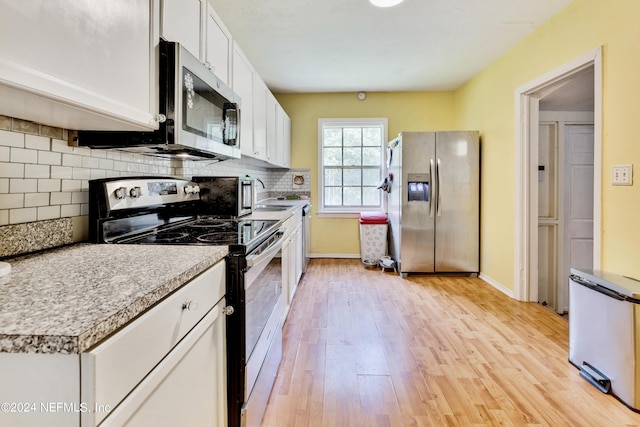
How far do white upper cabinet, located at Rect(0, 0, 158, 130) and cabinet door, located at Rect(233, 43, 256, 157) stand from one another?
1043 millimetres

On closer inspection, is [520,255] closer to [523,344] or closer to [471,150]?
[523,344]

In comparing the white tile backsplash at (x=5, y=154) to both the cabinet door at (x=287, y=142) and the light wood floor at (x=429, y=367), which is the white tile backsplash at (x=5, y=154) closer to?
the light wood floor at (x=429, y=367)

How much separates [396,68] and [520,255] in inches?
94.9

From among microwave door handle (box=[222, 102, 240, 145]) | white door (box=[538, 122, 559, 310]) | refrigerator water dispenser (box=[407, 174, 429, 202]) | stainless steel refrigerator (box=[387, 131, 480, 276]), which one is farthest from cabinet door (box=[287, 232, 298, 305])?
white door (box=[538, 122, 559, 310])

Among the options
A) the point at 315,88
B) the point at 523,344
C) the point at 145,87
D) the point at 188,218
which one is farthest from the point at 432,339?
the point at 315,88

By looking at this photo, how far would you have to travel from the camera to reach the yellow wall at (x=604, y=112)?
1.85m

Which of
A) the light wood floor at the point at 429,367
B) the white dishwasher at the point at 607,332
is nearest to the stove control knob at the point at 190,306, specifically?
the light wood floor at the point at 429,367

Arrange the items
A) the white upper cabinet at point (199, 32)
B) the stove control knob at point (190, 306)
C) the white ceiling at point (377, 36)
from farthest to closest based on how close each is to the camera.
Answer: the white ceiling at point (377, 36), the white upper cabinet at point (199, 32), the stove control knob at point (190, 306)

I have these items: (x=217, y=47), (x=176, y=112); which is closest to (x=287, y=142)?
(x=217, y=47)

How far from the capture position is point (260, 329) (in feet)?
4.83

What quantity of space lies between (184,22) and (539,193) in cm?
335

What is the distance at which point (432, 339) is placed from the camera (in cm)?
227

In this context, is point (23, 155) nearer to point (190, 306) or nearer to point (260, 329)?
point (190, 306)

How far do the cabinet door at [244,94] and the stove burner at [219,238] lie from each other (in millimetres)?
1090
